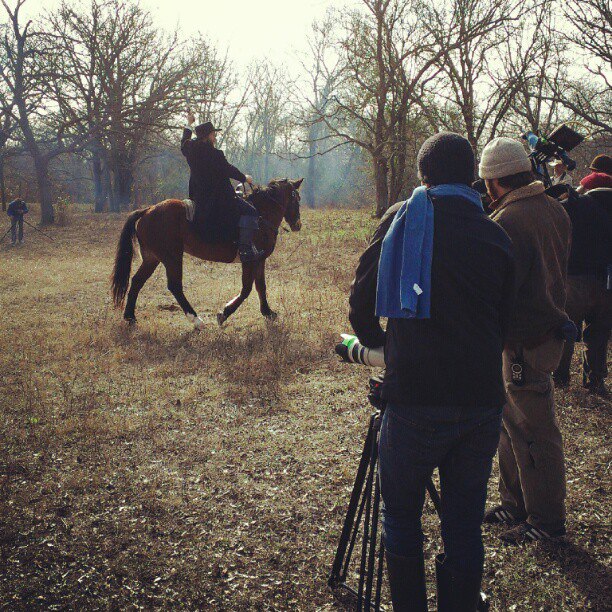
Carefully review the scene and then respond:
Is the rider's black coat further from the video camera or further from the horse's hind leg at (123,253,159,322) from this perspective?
the video camera

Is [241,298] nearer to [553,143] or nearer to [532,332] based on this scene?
[553,143]

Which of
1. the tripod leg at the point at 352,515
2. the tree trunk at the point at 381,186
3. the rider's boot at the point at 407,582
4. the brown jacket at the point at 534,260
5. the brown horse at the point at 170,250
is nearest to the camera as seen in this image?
the rider's boot at the point at 407,582

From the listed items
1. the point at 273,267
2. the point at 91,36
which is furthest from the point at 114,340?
the point at 91,36

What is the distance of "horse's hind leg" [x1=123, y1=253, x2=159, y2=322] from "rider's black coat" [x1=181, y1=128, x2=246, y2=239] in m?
1.18

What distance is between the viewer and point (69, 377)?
594 centimetres

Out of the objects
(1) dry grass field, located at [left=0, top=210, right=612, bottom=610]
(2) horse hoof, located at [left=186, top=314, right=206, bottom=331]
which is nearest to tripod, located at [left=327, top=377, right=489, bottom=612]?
(1) dry grass field, located at [left=0, top=210, right=612, bottom=610]

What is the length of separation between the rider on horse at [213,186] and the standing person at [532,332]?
5121 mm

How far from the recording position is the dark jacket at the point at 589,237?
4.90 m

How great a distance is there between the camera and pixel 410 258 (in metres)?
1.85

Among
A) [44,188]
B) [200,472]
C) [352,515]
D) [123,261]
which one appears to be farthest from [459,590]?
[44,188]

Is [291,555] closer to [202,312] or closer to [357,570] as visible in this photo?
[357,570]

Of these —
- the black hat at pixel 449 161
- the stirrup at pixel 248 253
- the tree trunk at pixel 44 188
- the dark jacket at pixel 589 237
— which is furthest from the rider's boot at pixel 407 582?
the tree trunk at pixel 44 188

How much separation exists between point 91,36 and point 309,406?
20.7 metres

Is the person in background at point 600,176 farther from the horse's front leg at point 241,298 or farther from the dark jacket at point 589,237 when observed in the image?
the horse's front leg at point 241,298
